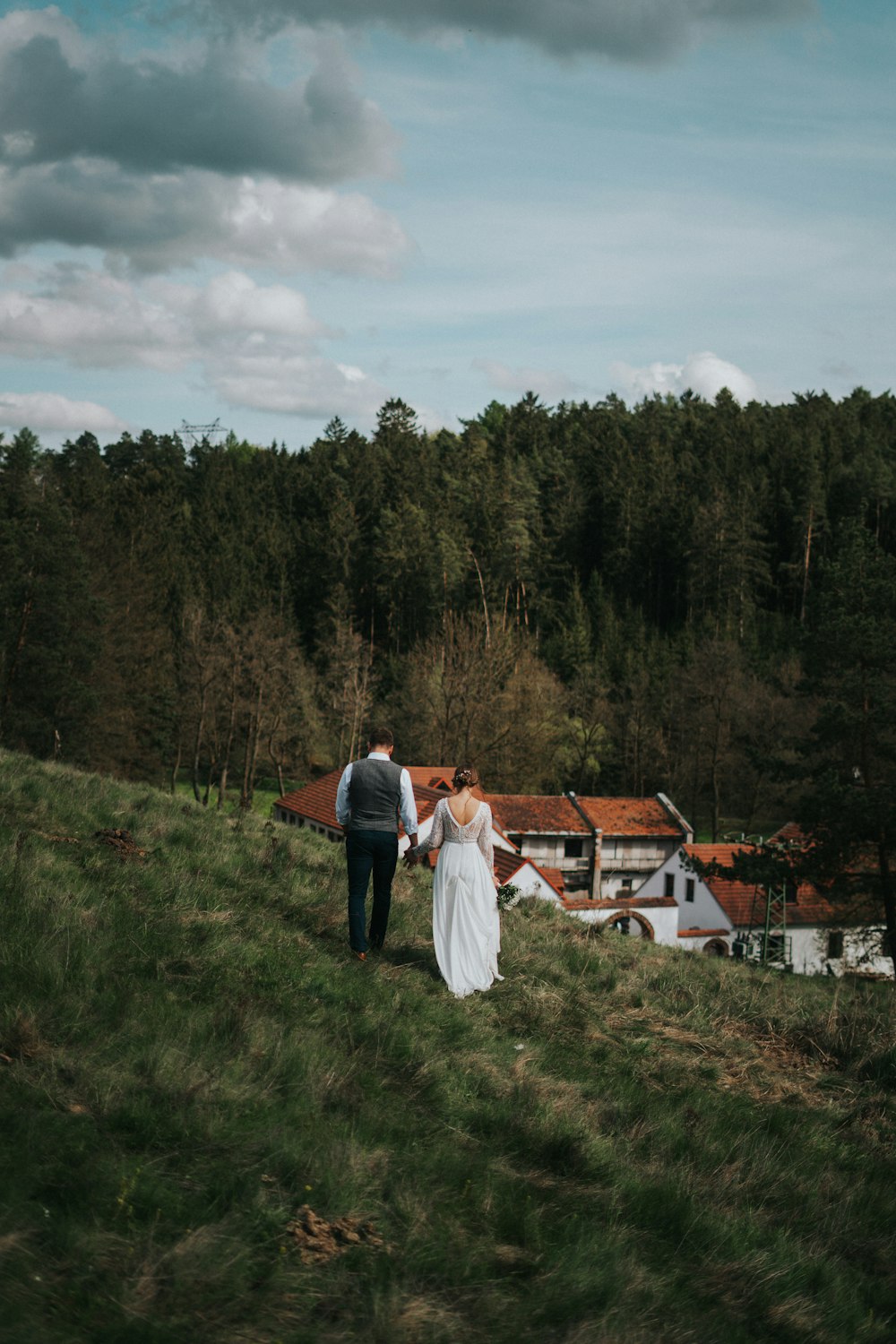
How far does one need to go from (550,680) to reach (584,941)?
181ft

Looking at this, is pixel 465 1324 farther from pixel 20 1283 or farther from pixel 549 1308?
pixel 20 1283

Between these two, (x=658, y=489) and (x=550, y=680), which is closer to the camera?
(x=550, y=680)

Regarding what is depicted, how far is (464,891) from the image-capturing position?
847cm

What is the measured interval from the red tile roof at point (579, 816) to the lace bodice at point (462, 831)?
1753 inches

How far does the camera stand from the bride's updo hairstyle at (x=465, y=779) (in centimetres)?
849

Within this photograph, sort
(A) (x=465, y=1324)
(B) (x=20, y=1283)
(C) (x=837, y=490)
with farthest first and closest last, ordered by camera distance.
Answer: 1. (C) (x=837, y=490)
2. (A) (x=465, y=1324)
3. (B) (x=20, y=1283)

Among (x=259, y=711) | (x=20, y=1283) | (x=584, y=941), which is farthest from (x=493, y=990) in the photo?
(x=259, y=711)

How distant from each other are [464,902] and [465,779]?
0.98 m

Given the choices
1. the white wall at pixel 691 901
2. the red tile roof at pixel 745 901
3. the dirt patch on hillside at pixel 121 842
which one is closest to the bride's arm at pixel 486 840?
the dirt patch on hillside at pixel 121 842

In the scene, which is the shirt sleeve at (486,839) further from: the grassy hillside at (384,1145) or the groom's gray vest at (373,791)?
the grassy hillside at (384,1145)

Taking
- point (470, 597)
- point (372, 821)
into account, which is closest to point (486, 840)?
point (372, 821)

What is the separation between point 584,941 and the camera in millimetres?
12281

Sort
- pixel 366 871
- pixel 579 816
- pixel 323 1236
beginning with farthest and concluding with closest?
pixel 579 816 < pixel 366 871 < pixel 323 1236

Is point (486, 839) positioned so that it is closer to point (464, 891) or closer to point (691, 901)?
point (464, 891)
